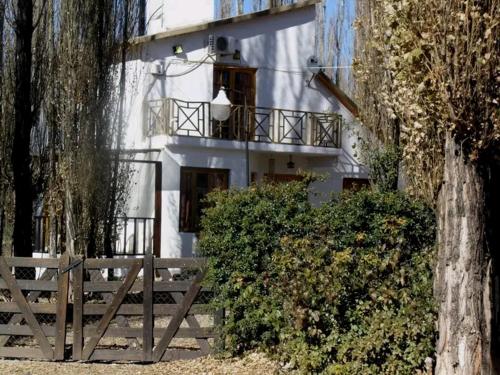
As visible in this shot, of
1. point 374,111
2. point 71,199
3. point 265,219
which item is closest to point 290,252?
point 265,219

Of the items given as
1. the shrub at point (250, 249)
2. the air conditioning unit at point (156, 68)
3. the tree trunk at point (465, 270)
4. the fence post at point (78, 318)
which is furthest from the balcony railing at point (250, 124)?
the tree trunk at point (465, 270)

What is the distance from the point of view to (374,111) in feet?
43.3

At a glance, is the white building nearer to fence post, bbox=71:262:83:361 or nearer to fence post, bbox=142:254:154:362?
fence post, bbox=71:262:83:361

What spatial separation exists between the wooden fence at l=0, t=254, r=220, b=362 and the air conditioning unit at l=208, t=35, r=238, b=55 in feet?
32.1

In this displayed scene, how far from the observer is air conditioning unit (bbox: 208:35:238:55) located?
19.1 metres

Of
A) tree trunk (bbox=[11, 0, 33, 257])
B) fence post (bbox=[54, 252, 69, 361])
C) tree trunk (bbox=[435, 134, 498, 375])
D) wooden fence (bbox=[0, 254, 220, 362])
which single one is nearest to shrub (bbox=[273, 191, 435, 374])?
tree trunk (bbox=[435, 134, 498, 375])

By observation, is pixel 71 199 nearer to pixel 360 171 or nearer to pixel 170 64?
pixel 170 64

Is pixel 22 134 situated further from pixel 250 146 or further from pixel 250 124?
pixel 250 124

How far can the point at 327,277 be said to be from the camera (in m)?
8.75

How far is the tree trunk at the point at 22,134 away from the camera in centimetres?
1227

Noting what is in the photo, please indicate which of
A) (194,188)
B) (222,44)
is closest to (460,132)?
(194,188)

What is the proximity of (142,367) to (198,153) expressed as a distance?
927 cm

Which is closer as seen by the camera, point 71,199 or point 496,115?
point 496,115

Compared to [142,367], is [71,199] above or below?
above
